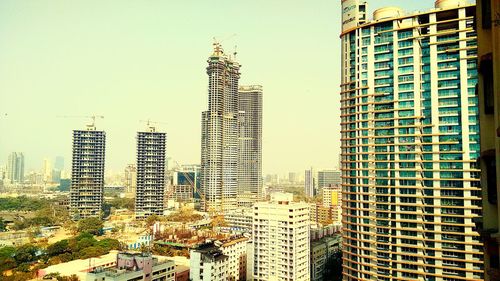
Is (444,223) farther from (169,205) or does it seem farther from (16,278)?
(169,205)

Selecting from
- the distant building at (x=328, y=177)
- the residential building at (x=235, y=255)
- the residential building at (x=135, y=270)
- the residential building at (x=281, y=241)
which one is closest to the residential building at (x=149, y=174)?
the residential building at (x=235, y=255)

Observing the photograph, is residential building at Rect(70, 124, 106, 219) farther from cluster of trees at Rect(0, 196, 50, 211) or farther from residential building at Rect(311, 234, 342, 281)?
residential building at Rect(311, 234, 342, 281)

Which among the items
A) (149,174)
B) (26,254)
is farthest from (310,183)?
(26,254)

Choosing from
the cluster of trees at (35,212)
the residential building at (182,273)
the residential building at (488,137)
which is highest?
the residential building at (488,137)

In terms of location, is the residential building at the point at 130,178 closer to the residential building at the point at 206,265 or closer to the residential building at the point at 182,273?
the residential building at the point at 182,273

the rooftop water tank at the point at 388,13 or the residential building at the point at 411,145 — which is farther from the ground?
the rooftop water tank at the point at 388,13

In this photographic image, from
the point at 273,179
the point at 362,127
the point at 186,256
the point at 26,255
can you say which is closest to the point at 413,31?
the point at 362,127

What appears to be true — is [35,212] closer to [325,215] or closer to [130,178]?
[325,215]
